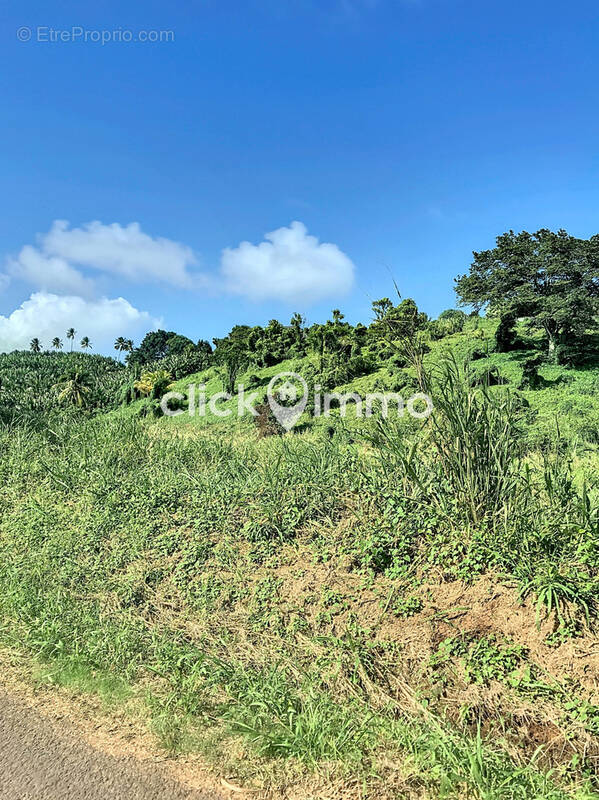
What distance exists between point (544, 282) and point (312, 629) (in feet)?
74.2

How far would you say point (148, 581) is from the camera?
4.23m

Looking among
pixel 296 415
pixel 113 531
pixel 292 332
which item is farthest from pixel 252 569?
pixel 292 332

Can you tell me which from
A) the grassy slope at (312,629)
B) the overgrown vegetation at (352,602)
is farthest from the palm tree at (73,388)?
the grassy slope at (312,629)

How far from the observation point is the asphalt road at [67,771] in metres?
2.45

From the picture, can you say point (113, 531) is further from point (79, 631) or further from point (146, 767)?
point (146, 767)

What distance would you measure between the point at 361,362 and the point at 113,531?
17963 millimetres

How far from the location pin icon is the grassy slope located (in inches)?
446

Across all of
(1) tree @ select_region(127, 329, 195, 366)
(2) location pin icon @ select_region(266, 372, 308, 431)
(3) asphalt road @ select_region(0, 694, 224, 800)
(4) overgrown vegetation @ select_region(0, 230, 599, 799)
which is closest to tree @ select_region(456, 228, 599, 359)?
(2) location pin icon @ select_region(266, 372, 308, 431)

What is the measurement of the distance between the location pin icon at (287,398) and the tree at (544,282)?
8.99 meters

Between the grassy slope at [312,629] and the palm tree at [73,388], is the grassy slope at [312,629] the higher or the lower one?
the lower one

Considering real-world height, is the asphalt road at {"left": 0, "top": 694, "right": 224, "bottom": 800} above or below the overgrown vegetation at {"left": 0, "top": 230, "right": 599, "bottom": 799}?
below

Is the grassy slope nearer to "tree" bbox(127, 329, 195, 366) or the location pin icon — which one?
the location pin icon

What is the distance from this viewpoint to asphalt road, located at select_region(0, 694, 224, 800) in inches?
96.3

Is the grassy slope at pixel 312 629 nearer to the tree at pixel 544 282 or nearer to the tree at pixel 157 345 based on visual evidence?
the tree at pixel 544 282
